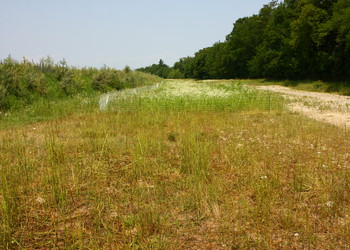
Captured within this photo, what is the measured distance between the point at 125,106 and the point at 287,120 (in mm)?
5687

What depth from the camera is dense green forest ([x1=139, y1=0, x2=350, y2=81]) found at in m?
24.3

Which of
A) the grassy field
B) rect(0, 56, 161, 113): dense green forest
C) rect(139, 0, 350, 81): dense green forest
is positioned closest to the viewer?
the grassy field

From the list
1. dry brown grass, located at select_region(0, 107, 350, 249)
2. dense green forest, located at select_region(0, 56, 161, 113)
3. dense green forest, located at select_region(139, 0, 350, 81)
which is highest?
dense green forest, located at select_region(139, 0, 350, 81)

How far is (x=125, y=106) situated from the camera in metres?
10.4

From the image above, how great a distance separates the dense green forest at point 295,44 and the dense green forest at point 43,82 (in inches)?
720

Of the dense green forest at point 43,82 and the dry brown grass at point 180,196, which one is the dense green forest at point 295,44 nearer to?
the dense green forest at point 43,82

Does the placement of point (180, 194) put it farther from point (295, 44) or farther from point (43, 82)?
point (295, 44)

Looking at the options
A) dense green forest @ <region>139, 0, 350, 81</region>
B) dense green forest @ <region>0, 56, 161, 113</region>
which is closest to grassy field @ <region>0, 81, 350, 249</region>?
dense green forest @ <region>0, 56, 161, 113</region>

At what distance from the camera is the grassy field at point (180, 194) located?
2.86 meters

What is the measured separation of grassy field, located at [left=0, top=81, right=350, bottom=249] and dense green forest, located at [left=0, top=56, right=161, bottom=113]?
6.75 meters

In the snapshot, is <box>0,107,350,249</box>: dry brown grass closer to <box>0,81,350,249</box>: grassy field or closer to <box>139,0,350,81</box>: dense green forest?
<box>0,81,350,249</box>: grassy field

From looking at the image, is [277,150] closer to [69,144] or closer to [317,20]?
[69,144]

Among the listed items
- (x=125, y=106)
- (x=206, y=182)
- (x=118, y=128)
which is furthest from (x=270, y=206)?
(x=125, y=106)

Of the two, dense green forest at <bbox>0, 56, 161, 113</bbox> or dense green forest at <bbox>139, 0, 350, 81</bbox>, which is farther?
dense green forest at <bbox>139, 0, 350, 81</bbox>
